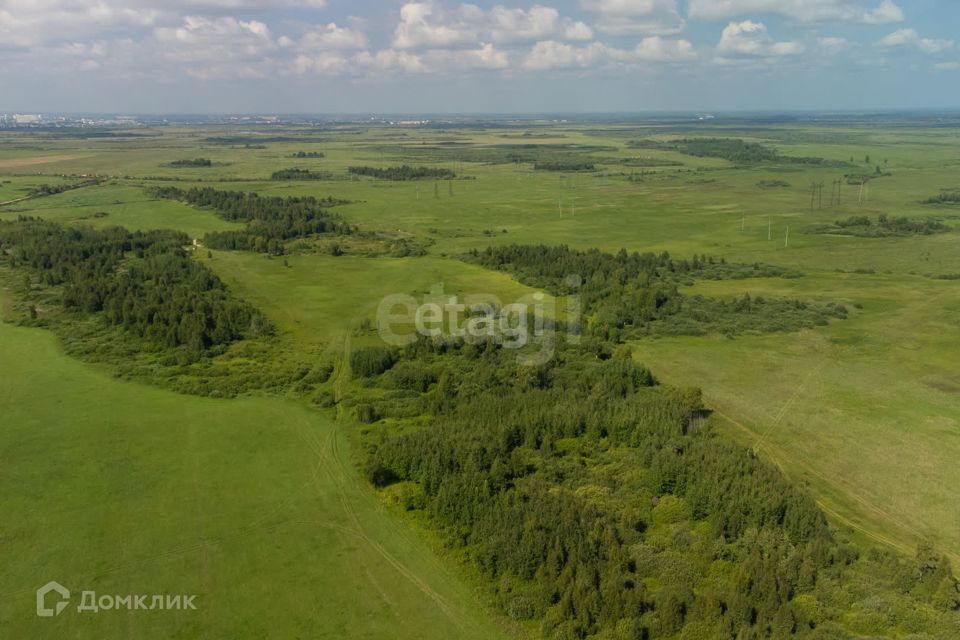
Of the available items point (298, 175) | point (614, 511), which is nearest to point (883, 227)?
point (614, 511)

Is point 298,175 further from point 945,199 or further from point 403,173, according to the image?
point 945,199

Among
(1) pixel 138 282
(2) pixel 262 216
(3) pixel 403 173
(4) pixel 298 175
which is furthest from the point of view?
(3) pixel 403 173

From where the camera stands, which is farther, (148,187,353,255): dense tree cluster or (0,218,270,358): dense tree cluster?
(148,187,353,255): dense tree cluster

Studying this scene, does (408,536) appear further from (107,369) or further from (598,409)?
(107,369)

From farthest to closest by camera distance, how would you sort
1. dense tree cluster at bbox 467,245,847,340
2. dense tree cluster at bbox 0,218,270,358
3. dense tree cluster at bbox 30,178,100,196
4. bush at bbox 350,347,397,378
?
dense tree cluster at bbox 30,178,100,196 → dense tree cluster at bbox 467,245,847,340 → dense tree cluster at bbox 0,218,270,358 → bush at bbox 350,347,397,378

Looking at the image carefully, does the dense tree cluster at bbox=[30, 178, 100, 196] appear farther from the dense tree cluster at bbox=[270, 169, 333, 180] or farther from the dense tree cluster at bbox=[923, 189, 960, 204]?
the dense tree cluster at bbox=[923, 189, 960, 204]

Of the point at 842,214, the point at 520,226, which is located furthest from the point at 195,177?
the point at 842,214

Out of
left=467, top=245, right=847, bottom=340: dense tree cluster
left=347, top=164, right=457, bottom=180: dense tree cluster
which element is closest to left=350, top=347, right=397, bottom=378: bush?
left=467, top=245, right=847, bottom=340: dense tree cluster

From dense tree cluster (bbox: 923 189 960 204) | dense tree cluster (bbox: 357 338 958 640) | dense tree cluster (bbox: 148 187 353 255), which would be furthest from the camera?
dense tree cluster (bbox: 923 189 960 204)
